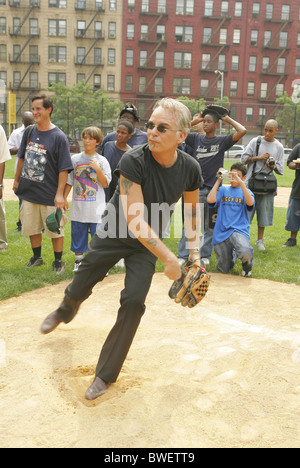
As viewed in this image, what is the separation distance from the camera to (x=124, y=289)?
320 centimetres

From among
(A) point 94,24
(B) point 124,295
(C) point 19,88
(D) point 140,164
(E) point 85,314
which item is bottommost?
(E) point 85,314

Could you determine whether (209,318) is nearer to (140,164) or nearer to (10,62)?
(140,164)

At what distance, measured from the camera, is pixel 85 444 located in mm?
2627

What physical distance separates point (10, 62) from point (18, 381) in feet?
174

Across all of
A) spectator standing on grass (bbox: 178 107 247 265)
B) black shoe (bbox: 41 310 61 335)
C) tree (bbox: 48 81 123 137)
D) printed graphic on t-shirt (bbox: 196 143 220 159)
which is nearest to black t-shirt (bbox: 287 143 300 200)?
spectator standing on grass (bbox: 178 107 247 265)

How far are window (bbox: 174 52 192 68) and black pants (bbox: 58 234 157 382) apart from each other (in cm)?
5161

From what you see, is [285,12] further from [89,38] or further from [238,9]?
[89,38]

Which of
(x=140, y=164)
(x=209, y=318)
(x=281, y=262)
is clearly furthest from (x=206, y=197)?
(x=140, y=164)

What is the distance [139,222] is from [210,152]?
3.85 m

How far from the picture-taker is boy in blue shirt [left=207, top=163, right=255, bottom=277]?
6.52 metres

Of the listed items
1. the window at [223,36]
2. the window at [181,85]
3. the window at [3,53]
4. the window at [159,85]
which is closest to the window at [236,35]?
the window at [223,36]

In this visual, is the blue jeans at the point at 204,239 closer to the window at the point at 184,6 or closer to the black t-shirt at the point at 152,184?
the black t-shirt at the point at 152,184

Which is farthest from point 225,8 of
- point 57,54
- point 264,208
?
point 264,208

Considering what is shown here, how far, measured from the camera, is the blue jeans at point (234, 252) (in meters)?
6.38
